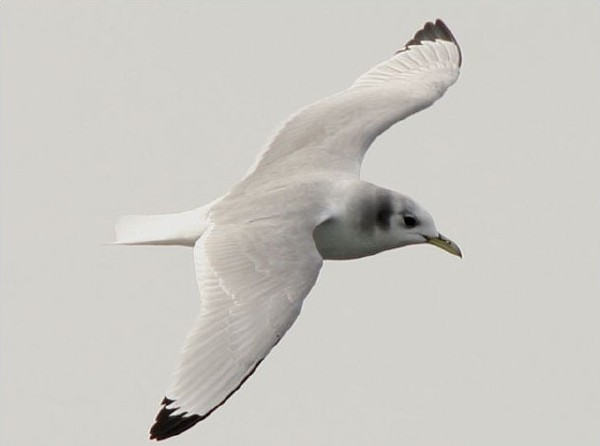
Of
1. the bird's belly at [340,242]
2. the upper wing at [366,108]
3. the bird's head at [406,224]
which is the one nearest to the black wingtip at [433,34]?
the upper wing at [366,108]

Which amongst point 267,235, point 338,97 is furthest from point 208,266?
point 338,97

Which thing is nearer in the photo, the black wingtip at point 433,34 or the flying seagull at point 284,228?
the flying seagull at point 284,228

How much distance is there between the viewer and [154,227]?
7.44 metres

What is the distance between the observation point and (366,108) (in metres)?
8.11

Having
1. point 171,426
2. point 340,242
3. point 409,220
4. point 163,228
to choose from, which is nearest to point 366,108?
point 409,220

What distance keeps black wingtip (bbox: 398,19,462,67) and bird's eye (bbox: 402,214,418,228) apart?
2006 mm

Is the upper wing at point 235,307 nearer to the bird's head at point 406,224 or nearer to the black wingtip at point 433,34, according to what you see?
the bird's head at point 406,224

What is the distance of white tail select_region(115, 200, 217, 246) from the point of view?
7156mm

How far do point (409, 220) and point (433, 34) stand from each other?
2.19 meters

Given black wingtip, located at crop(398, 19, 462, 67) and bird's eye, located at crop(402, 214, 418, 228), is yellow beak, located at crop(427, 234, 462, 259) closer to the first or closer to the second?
bird's eye, located at crop(402, 214, 418, 228)

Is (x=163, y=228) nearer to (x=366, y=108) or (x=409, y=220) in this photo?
(x=409, y=220)

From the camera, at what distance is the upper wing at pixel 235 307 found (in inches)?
236

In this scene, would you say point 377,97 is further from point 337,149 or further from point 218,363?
point 218,363

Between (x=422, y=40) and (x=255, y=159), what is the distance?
75.4 inches
